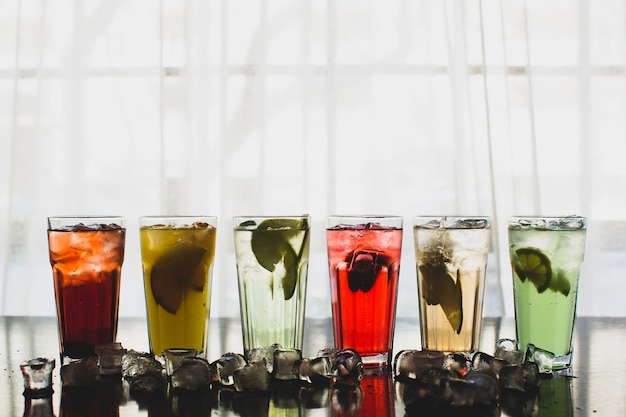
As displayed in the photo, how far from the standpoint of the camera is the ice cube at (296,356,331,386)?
1.05 metres

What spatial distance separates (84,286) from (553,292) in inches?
26.0

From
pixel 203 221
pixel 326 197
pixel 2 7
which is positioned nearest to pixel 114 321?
pixel 203 221

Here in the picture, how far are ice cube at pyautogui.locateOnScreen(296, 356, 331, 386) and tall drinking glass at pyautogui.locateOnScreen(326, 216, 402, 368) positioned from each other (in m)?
0.12

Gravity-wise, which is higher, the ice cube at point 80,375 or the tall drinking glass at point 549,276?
the tall drinking glass at point 549,276

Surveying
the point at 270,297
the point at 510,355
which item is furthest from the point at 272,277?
the point at 510,355

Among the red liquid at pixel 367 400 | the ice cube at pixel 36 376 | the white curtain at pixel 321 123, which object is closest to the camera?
the red liquid at pixel 367 400

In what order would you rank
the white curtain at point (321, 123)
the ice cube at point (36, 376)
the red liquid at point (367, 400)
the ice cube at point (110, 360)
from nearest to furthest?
the red liquid at point (367, 400) → the ice cube at point (36, 376) → the ice cube at point (110, 360) → the white curtain at point (321, 123)

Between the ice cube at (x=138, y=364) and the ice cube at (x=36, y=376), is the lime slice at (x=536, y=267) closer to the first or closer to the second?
the ice cube at (x=138, y=364)

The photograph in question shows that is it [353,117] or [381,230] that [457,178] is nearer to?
[353,117]

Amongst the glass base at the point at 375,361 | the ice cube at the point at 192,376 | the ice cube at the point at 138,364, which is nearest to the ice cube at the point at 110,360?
the ice cube at the point at 138,364

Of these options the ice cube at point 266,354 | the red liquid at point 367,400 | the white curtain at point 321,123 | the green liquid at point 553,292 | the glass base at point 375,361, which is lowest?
the red liquid at point 367,400

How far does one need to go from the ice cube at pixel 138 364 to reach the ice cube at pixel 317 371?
0.62ft

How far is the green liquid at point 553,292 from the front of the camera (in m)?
1.16

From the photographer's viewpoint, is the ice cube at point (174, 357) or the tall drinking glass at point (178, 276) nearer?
the ice cube at point (174, 357)
